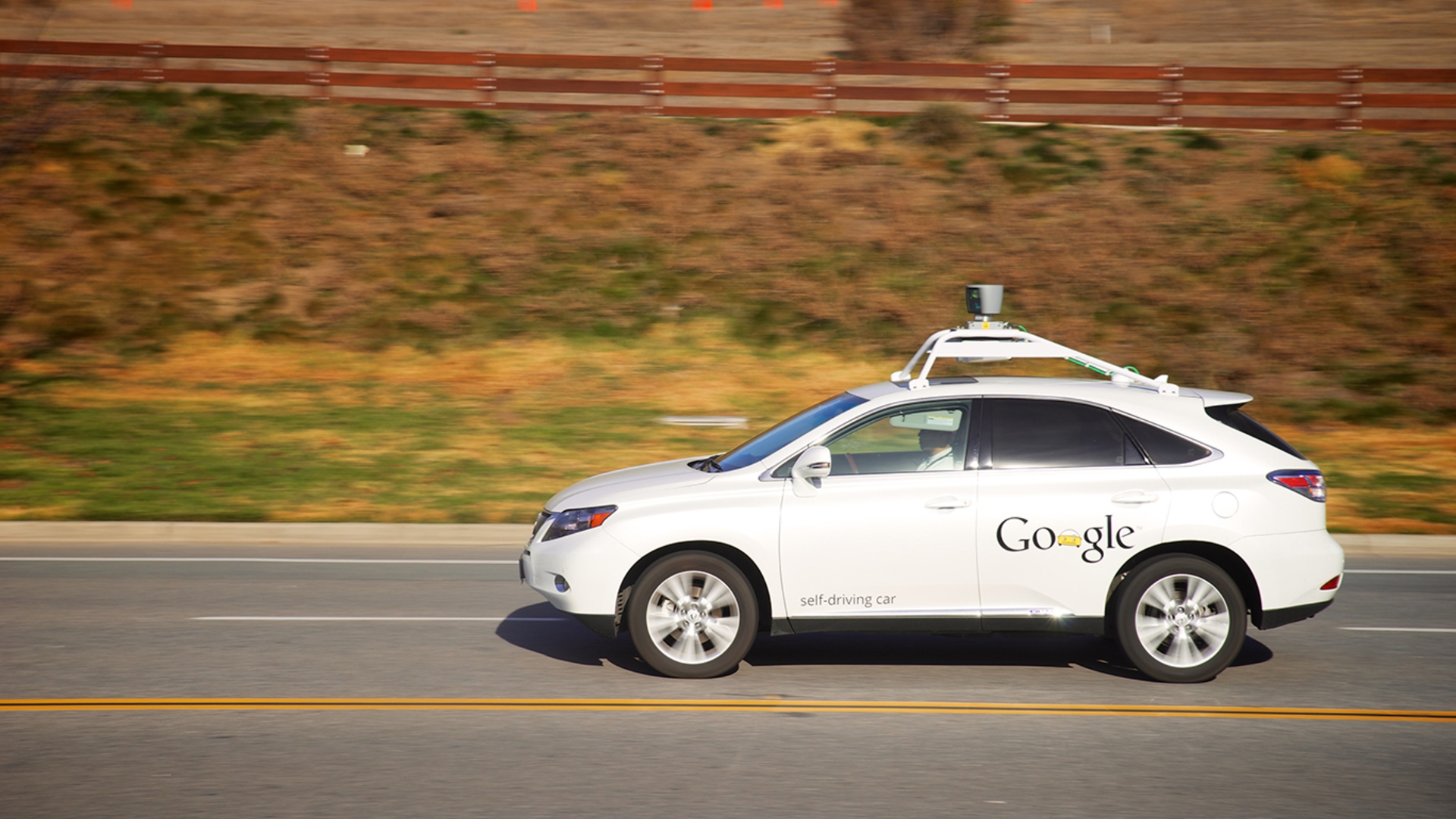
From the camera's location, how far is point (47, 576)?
9.88 metres

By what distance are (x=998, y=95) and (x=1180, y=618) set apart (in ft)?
69.9

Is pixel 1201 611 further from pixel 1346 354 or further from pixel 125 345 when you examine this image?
pixel 125 345

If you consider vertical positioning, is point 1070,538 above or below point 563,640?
above

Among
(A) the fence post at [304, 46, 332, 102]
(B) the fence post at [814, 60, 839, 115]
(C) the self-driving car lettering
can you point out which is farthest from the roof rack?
(A) the fence post at [304, 46, 332, 102]

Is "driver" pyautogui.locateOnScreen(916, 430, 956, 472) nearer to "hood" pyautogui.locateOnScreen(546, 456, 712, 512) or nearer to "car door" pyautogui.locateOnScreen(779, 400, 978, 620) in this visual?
"car door" pyautogui.locateOnScreen(779, 400, 978, 620)

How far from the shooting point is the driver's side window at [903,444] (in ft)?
23.4

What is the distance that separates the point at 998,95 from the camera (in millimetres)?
26578

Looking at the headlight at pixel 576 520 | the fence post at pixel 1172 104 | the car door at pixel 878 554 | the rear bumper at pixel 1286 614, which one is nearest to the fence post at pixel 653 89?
the fence post at pixel 1172 104

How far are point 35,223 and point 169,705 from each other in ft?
63.6

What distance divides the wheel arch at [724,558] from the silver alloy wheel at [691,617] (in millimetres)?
140

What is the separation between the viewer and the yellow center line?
252 inches

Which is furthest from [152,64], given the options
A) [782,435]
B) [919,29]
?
[782,435]

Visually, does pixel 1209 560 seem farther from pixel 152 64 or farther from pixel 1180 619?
pixel 152 64

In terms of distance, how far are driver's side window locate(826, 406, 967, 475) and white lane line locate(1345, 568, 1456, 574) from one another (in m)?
5.23
